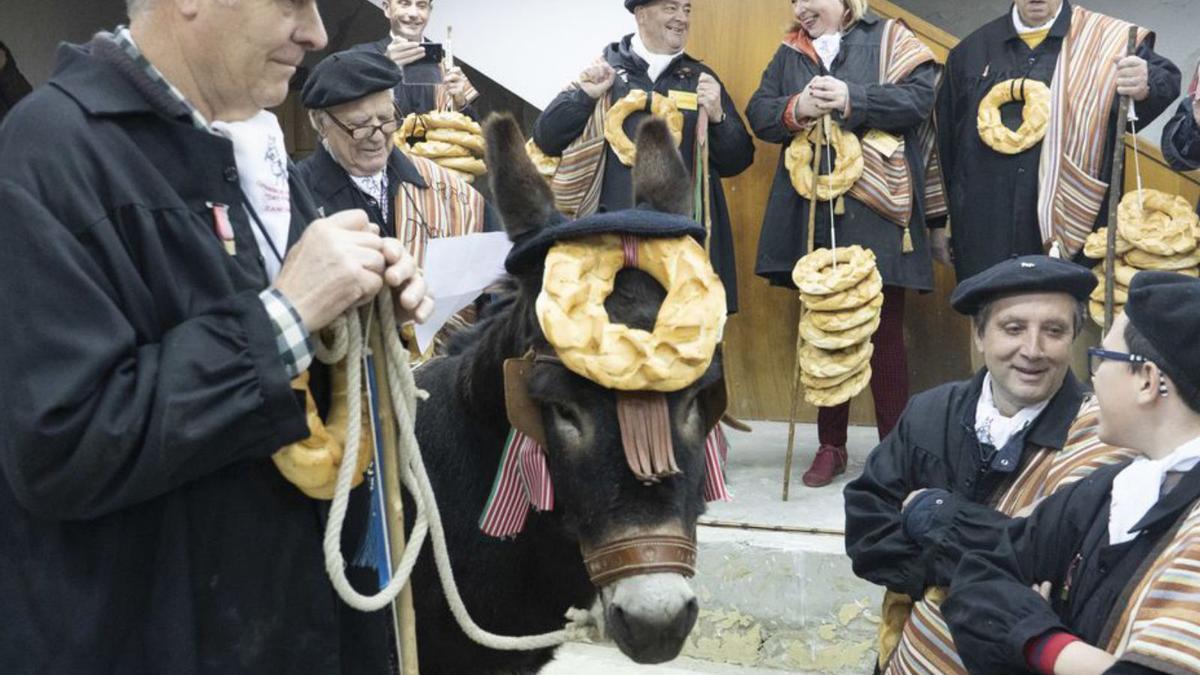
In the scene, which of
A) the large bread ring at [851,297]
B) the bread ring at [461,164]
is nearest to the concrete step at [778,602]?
the large bread ring at [851,297]

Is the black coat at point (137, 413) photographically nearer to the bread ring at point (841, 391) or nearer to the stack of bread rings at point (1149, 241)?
the bread ring at point (841, 391)

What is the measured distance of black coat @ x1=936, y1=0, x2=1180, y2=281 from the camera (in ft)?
19.7

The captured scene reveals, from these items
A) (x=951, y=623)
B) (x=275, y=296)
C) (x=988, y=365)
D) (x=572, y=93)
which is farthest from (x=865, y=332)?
(x=275, y=296)

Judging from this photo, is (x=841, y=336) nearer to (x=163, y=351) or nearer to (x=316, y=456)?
(x=316, y=456)

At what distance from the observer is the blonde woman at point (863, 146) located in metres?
6.17

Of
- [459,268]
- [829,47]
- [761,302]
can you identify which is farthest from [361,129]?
[761,302]

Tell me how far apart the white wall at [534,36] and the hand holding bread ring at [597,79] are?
130cm

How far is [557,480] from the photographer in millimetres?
2693

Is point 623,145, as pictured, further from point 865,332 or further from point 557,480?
point 557,480

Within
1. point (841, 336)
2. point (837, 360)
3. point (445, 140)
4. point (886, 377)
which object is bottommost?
point (886, 377)

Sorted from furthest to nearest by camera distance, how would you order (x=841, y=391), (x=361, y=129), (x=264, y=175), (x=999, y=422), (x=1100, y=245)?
(x=841, y=391) → (x=1100, y=245) → (x=361, y=129) → (x=999, y=422) → (x=264, y=175)

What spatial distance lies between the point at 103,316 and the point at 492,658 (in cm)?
158

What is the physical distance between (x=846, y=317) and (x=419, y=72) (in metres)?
2.61

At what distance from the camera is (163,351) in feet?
6.18
